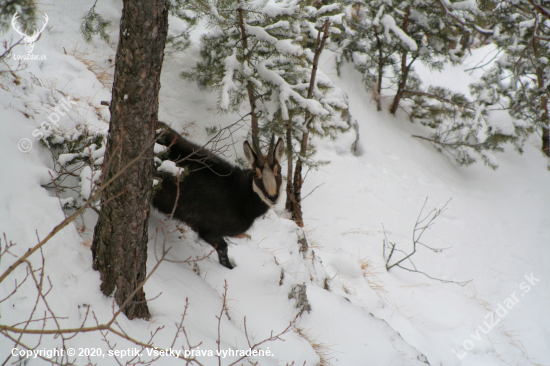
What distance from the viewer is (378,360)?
3.55 metres

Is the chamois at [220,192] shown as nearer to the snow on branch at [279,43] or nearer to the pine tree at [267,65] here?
the pine tree at [267,65]

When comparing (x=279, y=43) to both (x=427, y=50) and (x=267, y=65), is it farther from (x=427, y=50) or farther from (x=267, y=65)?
(x=427, y=50)

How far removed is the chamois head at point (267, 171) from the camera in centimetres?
369

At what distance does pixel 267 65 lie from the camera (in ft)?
15.7

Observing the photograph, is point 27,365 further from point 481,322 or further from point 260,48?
point 481,322

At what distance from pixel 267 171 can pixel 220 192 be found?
63 cm

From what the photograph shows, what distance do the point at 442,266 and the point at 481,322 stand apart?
111cm

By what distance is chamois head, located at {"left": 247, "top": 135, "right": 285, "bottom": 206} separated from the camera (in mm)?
3691

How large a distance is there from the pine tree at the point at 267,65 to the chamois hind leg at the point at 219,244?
164 cm

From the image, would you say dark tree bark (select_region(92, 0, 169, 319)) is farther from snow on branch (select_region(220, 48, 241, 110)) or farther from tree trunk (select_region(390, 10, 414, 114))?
tree trunk (select_region(390, 10, 414, 114))

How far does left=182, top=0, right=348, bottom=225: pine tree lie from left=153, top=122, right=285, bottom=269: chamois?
0.85 metres

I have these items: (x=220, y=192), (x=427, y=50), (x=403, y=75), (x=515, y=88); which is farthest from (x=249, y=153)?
(x=515, y=88)

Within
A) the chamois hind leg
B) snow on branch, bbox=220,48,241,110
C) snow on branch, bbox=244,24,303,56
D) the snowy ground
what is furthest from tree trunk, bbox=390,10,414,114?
the chamois hind leg

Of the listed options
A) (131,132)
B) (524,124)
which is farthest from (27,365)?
(524,124)
